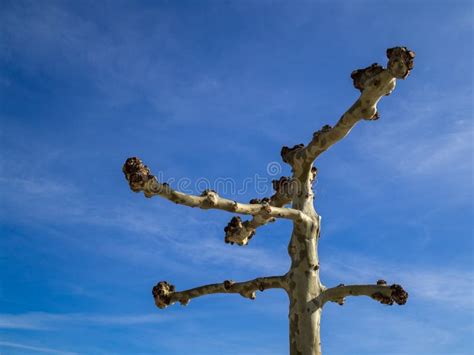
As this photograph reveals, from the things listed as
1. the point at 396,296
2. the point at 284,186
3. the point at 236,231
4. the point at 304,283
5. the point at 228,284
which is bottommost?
the point at 396,296

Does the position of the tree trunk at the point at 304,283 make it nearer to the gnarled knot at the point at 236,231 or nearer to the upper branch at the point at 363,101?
the upper branch at the point at 363,101

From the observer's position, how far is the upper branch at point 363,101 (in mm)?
7496

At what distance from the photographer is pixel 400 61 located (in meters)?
7.45

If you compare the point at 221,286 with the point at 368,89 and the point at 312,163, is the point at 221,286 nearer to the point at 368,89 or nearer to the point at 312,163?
the point at 312,163

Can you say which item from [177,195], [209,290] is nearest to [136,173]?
[177,195]

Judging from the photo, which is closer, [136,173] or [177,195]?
[136,173]

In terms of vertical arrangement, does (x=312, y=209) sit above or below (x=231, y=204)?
above

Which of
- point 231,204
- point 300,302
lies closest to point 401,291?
point 300,302

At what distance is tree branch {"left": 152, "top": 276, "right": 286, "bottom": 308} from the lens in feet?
29.8

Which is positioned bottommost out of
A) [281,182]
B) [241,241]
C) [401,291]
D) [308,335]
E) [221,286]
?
[308,335]

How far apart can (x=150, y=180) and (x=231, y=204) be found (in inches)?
56.5

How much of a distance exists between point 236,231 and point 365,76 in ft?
13.2

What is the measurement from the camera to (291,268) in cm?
883

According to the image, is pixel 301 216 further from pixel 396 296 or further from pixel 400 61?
pixel 400 61
